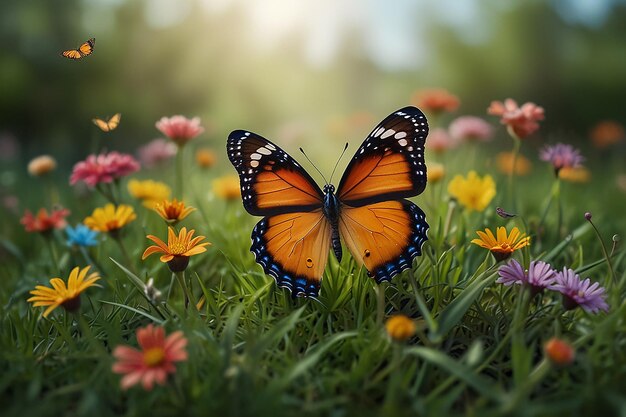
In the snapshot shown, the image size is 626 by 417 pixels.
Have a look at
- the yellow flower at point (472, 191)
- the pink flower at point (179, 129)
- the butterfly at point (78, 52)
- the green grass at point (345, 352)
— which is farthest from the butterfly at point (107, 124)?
the yellow flower at point (472, 191)

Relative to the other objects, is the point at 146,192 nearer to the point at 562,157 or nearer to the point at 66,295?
the point at 66,295

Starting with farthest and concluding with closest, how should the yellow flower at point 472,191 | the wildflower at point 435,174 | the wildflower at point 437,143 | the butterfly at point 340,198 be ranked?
the wildflower at point 437,143
the wildflower at point 435,174
the yellow flower at point 472,191
the butterfly at point 340,198

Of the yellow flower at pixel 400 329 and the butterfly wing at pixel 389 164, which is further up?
the butterfly wing at pixel 389 164

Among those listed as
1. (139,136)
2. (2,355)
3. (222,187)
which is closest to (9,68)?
(139,136)

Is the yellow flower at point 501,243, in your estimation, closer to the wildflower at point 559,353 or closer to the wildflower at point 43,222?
the wildflower at point 559,353

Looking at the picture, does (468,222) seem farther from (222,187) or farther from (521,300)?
(222,187)

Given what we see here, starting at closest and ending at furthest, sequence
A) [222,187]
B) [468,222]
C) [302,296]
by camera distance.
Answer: [302,296] < [468,222] < [222,187]

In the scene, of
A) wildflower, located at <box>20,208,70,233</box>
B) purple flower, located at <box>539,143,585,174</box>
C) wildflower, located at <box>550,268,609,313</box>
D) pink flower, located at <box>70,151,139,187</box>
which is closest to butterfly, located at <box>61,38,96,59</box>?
pink flower, located at <box>70,151,139,187</box>
